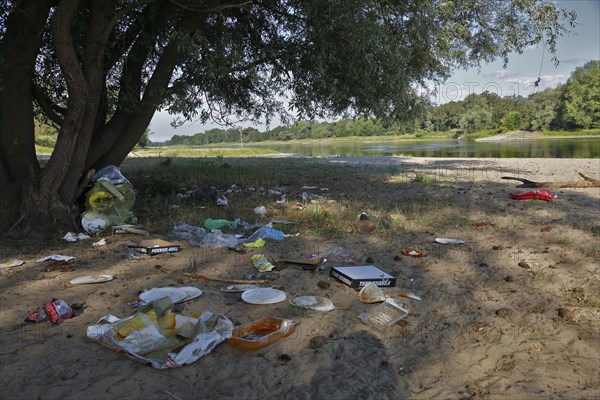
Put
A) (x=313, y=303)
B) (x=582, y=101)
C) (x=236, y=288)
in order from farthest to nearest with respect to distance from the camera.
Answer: (x=582, y=101) → (x=236, y=288) → (x=313, y=303)

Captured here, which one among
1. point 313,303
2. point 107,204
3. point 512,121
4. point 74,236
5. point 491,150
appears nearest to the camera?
point 313,303

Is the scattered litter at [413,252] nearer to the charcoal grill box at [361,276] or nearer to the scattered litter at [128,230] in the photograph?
the charcoal grill box at [361,276]

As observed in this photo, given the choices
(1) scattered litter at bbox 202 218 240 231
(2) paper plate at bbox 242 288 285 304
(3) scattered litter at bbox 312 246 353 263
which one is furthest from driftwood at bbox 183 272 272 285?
(1) scattered litter at bbox 202 218 240 231

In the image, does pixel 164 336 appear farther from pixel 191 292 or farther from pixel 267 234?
pixel 267 234

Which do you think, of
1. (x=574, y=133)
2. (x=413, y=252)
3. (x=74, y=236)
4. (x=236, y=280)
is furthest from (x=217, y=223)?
(x=574, y=133)

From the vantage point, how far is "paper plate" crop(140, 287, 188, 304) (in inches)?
131

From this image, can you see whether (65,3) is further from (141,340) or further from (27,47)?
(141,340)

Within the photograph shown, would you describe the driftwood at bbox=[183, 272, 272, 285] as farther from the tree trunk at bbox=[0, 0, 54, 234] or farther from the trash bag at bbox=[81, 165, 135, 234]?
the tree trunk at bbox=[0, 0, 54, 234]

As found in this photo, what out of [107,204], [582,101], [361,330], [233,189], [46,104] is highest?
[582,101]

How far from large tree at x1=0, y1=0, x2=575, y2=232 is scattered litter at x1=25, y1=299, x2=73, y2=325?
287cm

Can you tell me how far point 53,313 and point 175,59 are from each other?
4632 mm

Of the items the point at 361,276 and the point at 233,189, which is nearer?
the point at 361,276

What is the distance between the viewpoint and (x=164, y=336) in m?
2.77

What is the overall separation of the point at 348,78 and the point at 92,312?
16.3ft
